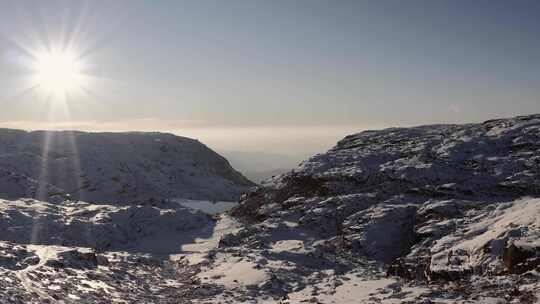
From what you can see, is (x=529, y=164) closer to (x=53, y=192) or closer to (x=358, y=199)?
(x=358, y=199)

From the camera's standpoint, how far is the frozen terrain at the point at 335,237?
1436 centimetres

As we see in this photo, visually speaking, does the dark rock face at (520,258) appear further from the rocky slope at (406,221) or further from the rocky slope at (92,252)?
the rocky slope at (92,252)

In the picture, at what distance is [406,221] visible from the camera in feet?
77.6

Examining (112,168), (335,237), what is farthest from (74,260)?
(112,168)

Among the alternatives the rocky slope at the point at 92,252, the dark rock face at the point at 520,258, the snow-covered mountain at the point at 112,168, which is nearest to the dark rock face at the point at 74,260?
the rocky slope at the point at 92,252

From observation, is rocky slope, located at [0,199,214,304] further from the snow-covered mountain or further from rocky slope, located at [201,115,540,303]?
the snow-covered mountain

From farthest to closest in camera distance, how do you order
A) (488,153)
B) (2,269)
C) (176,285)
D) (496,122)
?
(496,122) < (488,153) < (176,285) < (2,269)

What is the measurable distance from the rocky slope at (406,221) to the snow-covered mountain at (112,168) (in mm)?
16260

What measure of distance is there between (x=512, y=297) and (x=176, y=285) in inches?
489

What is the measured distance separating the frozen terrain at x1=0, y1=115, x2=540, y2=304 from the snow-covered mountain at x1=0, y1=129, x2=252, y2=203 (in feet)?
18.2

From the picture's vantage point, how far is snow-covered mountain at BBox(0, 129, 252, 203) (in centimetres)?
4312

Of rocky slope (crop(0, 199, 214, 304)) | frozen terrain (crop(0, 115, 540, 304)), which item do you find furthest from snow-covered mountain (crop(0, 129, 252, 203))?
rocky slope (crop(0, 199, 214, 304))

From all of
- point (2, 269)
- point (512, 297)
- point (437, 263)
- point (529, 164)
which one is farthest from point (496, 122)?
point (2, 269)

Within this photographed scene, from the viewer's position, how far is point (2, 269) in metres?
15.6
